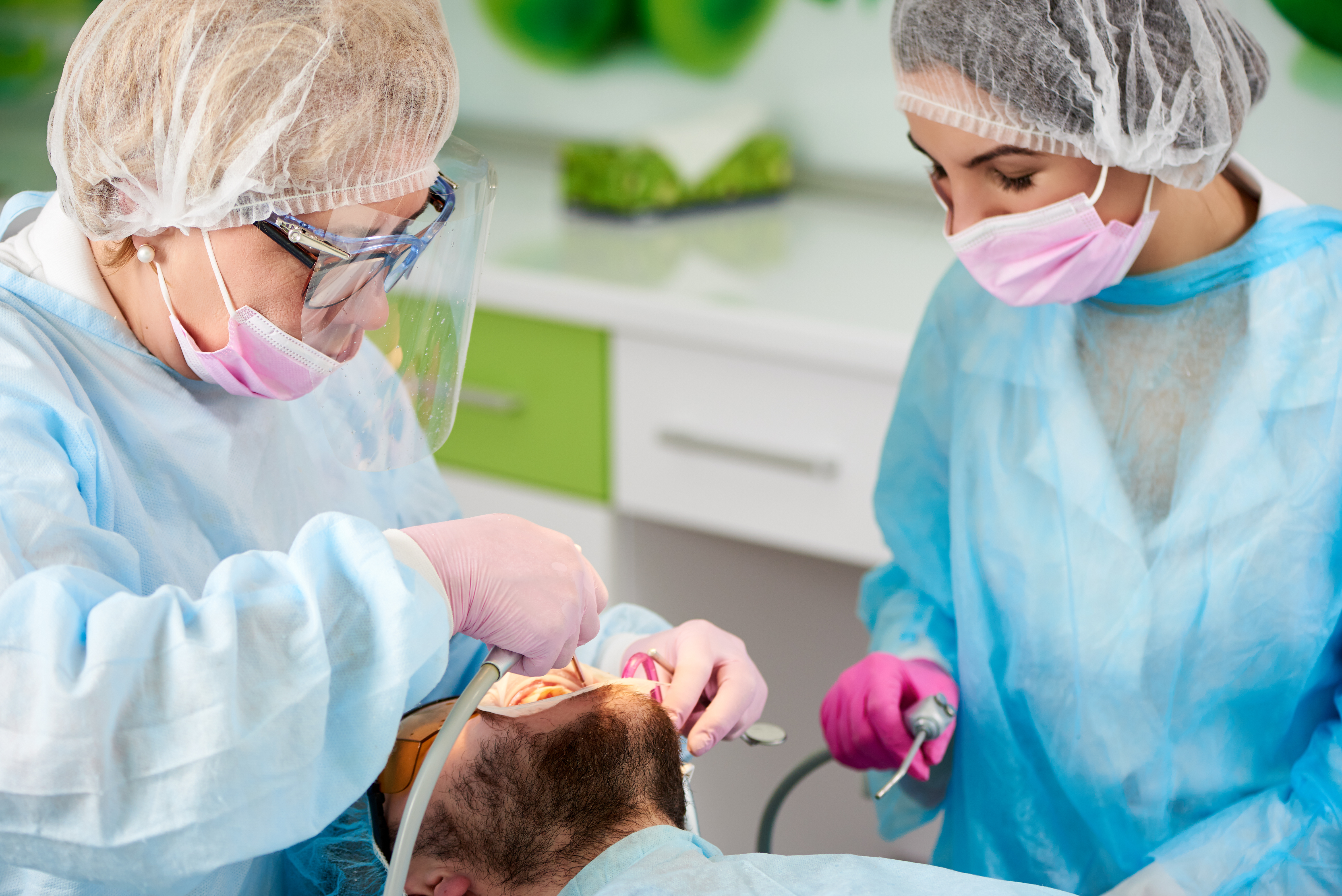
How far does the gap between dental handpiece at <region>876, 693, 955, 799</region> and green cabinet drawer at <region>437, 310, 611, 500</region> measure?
955mm

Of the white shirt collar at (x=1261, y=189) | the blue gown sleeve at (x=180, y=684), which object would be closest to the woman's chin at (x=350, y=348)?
the blue gown sleeve at (x=180, y=684)

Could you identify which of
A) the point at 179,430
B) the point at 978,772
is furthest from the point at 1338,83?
the point at 179,430

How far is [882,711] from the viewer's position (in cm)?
123

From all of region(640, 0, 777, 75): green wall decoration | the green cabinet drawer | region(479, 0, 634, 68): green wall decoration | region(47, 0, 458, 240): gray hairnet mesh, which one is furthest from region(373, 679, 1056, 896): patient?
region(479, 0, 634, 68): green wall decoration

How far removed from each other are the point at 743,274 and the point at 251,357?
48.3 inches

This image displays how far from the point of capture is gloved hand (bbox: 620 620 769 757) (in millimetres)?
1070

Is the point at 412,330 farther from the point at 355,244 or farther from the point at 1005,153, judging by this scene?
the point at 1005,153

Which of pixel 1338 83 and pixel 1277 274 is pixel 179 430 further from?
pixel 1338 83

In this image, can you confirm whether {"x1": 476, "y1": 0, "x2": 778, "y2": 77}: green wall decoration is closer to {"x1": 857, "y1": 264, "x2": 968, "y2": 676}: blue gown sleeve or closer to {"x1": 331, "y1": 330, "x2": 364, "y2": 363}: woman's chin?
{"x1": 857, "y1": 264, "x2": 968, "y2": 676}: blue gown sleeve

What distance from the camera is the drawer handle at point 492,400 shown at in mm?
2084

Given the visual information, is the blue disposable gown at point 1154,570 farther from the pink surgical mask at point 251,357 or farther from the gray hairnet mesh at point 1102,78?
the pink surgical mask at point 251,357

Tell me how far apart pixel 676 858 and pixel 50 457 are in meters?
0.53

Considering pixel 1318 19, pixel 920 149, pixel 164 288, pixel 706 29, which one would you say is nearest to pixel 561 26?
pixel 706 29

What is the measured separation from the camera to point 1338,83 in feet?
6.18
